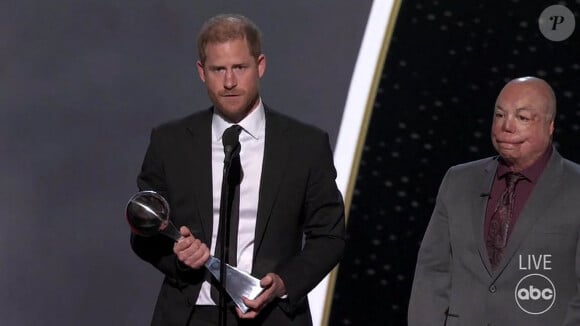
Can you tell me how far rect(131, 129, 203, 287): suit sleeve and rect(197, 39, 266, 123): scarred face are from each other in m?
0.22

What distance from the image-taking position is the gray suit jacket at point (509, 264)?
271 cm

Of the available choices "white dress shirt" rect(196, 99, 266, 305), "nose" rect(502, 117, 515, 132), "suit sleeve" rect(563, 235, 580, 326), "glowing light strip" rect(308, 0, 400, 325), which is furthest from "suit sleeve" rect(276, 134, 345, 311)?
"glowing light strip" rect(308, 0, 400, 325)

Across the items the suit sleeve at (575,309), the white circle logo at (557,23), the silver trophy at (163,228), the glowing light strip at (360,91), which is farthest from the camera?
the glowing light strip at (360,91)

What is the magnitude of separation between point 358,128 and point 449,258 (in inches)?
41.6

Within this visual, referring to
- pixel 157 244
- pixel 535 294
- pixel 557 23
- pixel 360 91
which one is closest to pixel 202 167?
pixel 157 244

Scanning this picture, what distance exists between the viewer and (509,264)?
2.74 metres

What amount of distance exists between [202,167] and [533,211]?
0.84 m

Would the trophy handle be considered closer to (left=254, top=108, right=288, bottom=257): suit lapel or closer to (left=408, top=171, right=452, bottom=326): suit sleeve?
(left=254, top=108, right=288, bottom=257): suit lapel

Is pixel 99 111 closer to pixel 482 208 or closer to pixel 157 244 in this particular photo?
pixel 157 244

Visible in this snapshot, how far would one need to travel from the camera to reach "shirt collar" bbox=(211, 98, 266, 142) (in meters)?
2.79

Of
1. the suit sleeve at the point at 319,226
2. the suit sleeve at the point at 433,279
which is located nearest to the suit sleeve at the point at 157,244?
the suit sleeve at the point at 319,226

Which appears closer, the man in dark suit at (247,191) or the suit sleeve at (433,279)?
the man in dark suit at (247,191)

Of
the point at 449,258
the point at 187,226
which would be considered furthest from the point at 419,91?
the point at 187,226

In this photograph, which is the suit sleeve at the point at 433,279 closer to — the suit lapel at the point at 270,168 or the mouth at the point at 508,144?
the mouth at the point at 508,144
